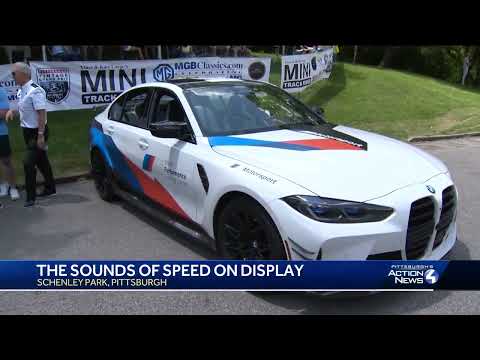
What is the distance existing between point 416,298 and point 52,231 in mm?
3847

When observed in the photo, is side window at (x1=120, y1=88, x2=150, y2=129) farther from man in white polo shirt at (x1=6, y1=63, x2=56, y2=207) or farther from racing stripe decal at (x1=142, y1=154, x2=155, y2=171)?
man in white polo shirt at (x1=6, y1=63, x2=56, y2=207)

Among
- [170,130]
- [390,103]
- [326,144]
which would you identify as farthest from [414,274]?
[390,103]

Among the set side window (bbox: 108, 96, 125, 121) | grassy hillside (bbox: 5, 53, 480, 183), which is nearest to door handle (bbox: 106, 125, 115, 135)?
side window (bbox: 108, 96, 125, 121)

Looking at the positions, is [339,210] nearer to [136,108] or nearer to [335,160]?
[335,160]

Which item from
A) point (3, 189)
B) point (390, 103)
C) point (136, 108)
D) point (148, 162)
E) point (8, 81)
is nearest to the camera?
point (148, 162)

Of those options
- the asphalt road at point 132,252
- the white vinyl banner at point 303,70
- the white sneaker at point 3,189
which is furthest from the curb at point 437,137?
the white sneaker at point 3,189

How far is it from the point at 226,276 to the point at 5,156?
167 inches

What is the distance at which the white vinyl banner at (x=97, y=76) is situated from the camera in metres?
9.76

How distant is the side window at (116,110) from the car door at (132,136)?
77 mm

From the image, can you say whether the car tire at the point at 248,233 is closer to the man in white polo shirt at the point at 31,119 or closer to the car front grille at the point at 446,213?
the car front grille at the point at 446,213

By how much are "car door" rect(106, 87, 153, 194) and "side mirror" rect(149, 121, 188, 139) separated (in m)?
0.58

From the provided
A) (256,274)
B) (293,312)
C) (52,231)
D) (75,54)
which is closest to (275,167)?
(256,274)

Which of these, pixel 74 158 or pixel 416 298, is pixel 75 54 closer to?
pixel 74 158

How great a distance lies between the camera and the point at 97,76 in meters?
10.3
